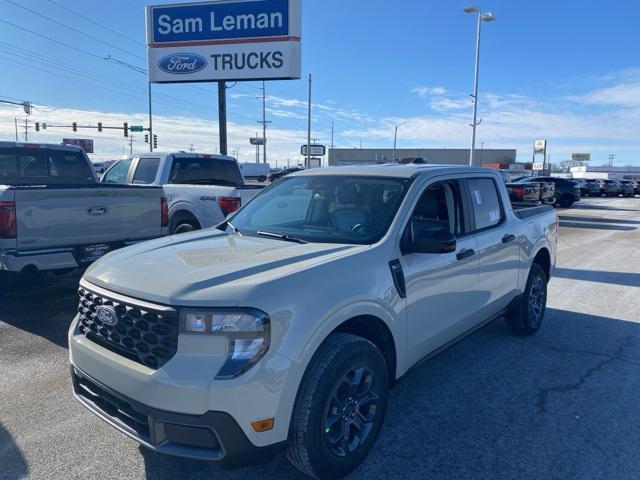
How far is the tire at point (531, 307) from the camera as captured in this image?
5398mm

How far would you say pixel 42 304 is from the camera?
21.1 ft

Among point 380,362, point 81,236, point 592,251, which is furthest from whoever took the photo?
point 592,251

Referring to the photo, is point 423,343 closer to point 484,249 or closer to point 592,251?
point 484,249

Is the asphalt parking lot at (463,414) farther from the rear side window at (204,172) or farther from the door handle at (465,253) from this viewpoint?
the rear side window at (204,172)

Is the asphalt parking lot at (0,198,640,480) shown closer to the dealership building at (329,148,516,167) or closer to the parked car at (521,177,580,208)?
the parked car at (521,177,580,208)

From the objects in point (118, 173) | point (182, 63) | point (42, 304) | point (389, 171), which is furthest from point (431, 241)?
point (182, 63)

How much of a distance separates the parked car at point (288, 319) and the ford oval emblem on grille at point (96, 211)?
2709 millimetres

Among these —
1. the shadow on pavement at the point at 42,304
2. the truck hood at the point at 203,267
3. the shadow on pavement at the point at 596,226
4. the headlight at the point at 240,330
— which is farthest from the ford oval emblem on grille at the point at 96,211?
the shadow on pavement at the point at 596,226

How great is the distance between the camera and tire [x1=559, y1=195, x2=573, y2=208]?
3012 centimetres

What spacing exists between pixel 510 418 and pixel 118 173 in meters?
8.90

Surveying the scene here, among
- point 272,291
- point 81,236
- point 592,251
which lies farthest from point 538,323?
point 592,251

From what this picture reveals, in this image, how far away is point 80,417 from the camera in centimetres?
361

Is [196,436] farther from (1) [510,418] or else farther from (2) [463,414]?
(1) [510,418]

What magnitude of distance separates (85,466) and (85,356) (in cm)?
72
